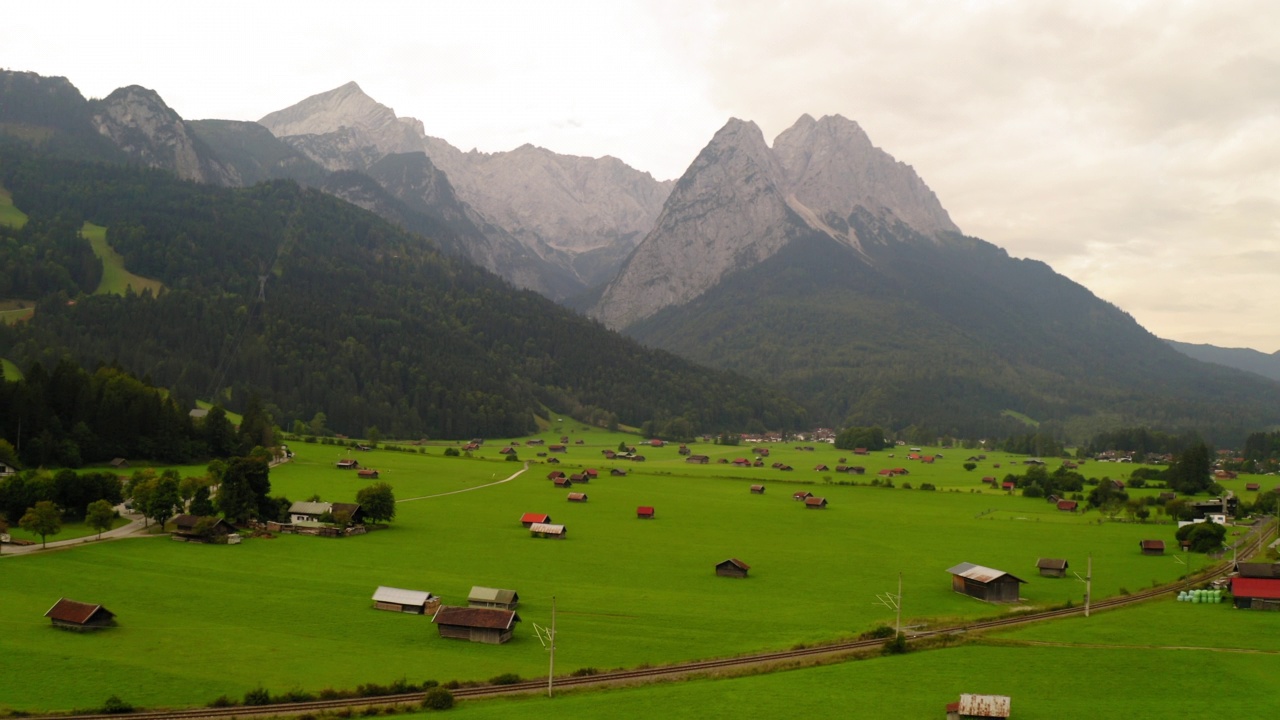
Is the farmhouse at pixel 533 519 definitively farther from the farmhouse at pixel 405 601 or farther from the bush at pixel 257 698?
the bush at pixel 257 698

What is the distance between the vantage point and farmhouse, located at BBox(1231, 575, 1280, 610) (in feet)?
206

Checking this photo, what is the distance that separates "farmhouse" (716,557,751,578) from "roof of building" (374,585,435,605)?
21.9 metres

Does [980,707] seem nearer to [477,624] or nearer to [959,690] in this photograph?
[959,690]

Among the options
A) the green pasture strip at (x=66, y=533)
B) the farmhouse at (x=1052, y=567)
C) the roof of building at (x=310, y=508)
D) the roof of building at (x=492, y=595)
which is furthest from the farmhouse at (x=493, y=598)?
the farmhouse at (x=1052, y=567)

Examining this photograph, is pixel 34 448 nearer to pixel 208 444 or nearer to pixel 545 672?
pixel 208 444

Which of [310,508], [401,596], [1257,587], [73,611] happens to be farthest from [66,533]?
[1257,587]

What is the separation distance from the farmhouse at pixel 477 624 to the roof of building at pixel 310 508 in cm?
3373

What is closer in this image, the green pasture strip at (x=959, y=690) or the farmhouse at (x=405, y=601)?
the green pasture strip at (x=959, y=690)

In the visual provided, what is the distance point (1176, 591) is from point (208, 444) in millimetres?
99083

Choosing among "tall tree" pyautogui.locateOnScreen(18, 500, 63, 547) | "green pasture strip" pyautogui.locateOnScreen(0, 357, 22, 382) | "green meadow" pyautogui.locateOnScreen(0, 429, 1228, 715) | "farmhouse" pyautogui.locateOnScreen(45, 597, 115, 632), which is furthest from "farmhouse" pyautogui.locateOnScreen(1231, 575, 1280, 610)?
"green pasture strip" pyautogui.locateOnScreen(0, 357, 22, 382)

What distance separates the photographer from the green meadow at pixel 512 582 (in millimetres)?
Result: 48062

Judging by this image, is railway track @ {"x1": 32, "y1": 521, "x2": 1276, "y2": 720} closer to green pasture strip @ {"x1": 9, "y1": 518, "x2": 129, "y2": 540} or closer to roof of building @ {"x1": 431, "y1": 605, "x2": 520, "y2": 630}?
roof of building @ {"x1": 431, "y1": 605, "x2": 520, "y2": 630}

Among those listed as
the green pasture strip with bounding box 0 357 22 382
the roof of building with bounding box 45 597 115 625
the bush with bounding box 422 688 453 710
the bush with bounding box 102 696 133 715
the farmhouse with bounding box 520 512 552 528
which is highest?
the green pasture strip with bounding box 0 357 22 382

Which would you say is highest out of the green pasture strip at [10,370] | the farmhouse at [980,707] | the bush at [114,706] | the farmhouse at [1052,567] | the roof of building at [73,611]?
the green pasture strip at [10,370]
